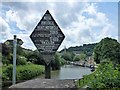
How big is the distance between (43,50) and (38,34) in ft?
0.99

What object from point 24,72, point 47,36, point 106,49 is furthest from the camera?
point 106,49

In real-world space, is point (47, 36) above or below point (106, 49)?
below

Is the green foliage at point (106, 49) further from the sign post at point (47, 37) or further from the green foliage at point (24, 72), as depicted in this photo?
the sign post at point (47, 37)

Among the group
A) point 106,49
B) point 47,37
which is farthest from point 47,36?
point 106,49

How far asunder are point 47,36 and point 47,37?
0.02 m

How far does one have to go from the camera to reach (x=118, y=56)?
21391mm

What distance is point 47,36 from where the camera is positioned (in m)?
4.53

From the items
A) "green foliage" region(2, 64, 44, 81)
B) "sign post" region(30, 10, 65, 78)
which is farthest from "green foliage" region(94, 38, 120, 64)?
"sign post" region(30, 10, 65, 78)

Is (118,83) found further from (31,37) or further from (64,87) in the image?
(31,37)

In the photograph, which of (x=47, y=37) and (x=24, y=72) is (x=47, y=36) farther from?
(x=24, y=72)

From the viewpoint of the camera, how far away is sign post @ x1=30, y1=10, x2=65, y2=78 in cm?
446

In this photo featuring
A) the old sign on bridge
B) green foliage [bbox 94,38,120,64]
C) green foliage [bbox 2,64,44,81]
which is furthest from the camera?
green foliage [bbox 94,38,120,64]

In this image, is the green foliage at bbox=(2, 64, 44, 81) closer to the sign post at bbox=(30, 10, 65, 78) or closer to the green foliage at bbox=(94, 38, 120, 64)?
the green foliage at bbox=(94, 38, 120, 64)

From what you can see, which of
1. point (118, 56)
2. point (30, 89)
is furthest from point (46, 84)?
point (118, 56)
